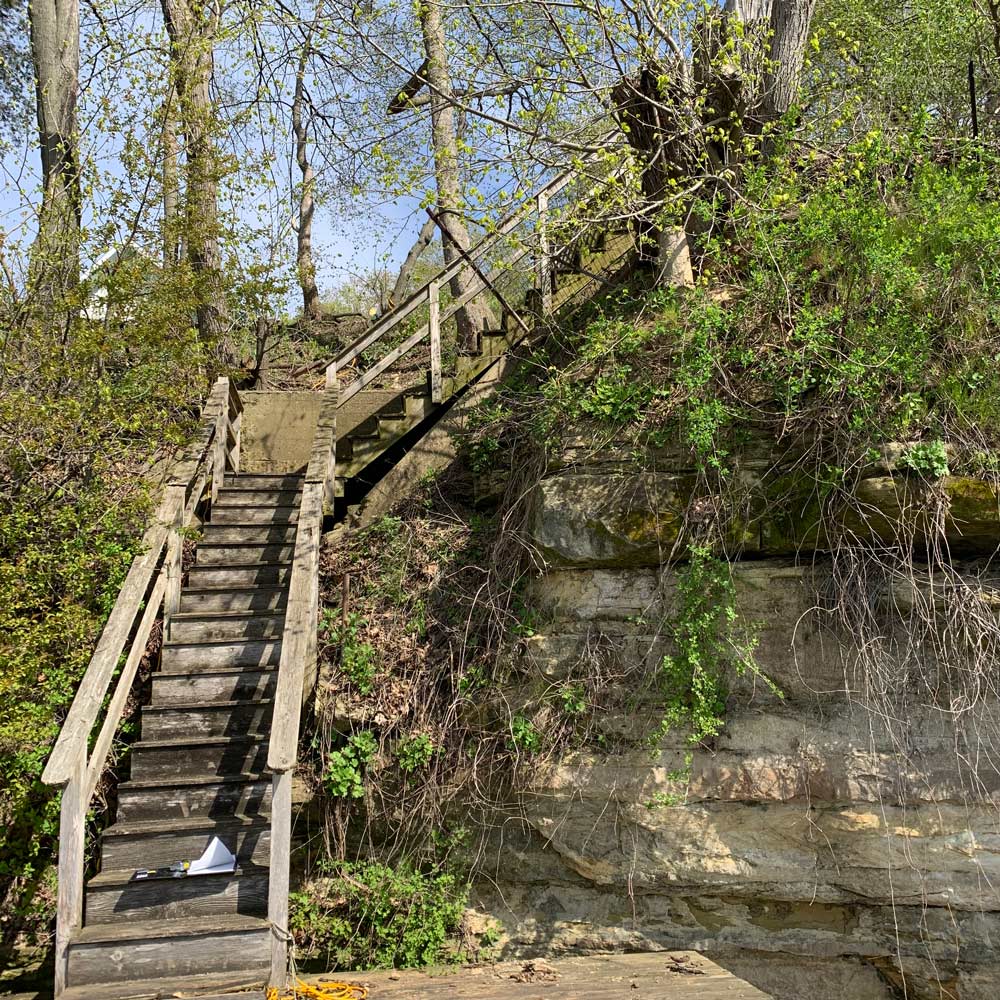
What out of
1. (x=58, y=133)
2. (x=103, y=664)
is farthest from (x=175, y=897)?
(x=58, y=133)

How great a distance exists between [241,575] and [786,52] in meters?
6.76

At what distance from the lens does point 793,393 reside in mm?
5762

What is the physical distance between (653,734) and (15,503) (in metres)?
5.24

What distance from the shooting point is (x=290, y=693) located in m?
4.97

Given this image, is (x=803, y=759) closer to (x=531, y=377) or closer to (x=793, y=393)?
(x=793, y=393)

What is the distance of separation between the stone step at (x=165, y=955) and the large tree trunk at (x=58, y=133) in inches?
205

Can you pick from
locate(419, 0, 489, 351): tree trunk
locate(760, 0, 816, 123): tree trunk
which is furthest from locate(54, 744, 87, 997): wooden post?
locate(760, 0, 816, 123): tree trunk

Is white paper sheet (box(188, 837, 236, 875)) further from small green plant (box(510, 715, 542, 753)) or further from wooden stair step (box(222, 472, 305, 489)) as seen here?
wooden stair step (box(222, 472, 305, 489))

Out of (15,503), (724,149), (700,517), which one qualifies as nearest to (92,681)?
(15,503)

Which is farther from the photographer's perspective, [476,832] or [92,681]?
[476,832]

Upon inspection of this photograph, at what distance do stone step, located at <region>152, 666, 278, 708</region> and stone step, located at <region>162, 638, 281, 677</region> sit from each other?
0.12m

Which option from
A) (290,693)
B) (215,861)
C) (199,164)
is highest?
(199,164)

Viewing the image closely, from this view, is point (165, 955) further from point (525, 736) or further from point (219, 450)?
point (219, 450)

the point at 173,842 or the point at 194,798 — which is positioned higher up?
the point at 194,798
